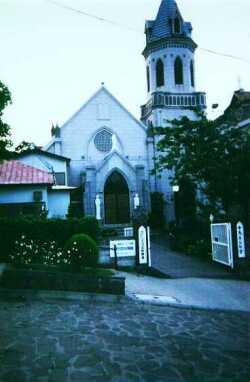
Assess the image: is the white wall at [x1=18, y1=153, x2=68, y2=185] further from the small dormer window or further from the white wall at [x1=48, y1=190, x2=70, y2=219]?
the small dormer window

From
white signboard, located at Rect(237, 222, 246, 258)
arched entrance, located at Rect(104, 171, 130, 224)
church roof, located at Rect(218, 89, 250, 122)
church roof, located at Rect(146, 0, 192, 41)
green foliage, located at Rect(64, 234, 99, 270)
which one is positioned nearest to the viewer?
green foliage, located at Rect(64, 234, 99, 270)

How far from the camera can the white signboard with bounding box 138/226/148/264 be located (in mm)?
15375

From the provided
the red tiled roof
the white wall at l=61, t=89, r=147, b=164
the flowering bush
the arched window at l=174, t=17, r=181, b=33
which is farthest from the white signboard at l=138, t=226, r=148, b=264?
the arched window at l=174, t=17, r=181, b=33

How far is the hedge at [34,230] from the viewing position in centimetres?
1644

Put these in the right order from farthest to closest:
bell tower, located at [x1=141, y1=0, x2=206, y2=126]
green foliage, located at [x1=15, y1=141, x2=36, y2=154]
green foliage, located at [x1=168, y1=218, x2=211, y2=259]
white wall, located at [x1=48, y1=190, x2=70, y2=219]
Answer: bell tower, located at [x1=141, y1=0, x2=206, y2=126], white wall, located at [x1=48, y1=190, x2=70, y2=219], green foliage, located at [x1=15, y1=141, x2=36, y2=154], green foliage, located at [x1=168, y1=218, x2=211, y2=259]

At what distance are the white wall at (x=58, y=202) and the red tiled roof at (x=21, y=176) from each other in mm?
2358

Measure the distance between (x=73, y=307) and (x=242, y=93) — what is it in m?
25.6

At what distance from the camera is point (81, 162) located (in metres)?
35.0

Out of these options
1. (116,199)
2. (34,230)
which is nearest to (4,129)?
(34,230)

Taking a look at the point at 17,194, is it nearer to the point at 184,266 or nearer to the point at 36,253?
the point at 36,253

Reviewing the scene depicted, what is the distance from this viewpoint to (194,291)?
38.8 feet

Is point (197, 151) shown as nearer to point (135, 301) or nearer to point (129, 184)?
point (135, 301)

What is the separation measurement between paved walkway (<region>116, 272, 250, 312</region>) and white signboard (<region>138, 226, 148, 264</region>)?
948mm

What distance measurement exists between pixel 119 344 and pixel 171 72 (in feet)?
116
